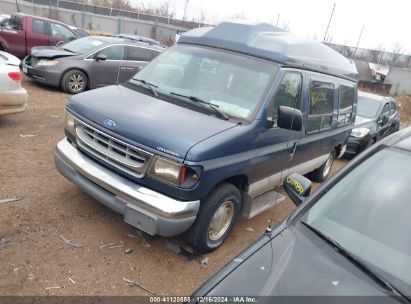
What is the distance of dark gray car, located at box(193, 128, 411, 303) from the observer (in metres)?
1.87

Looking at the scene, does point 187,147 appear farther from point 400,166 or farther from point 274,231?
point 400,166

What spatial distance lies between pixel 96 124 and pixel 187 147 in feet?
3.54

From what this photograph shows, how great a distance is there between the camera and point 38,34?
11883 mm

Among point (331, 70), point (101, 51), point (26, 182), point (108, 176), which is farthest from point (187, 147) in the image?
point (101, 51)

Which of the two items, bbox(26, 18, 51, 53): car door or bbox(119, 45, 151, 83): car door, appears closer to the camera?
bbox(119, 45, 151, 83): car door

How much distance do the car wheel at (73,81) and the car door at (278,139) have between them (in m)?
6.92

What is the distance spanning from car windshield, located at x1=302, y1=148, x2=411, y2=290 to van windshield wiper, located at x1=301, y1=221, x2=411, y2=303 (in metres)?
0.03

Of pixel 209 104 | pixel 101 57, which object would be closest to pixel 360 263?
pixel 209 104

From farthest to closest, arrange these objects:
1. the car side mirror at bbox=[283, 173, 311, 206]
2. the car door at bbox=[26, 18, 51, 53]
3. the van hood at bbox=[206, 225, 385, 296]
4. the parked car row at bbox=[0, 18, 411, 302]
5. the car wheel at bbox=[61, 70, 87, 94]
Result: the car door at bbox=[26, 18, 51, 53]
the car wheel at bbox=[61, 70, 87, 94]
the car side mirror at bbox=[283, 173, 311, 206]
the parked car row at bbox=[0, 18, 411, 302]
the van hood at bbox=[206, 225, 385, 296]

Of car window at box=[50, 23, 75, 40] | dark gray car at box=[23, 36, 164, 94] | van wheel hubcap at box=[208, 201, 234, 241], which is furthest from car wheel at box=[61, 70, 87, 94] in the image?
van wheel hubcap at box=[208, 201, 234, 241]

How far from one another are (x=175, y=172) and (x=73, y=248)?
4.35ft

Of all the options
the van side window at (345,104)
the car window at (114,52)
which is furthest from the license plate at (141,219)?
the car window at (114,52)

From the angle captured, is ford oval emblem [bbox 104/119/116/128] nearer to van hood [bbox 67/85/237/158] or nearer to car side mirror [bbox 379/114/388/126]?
van hood [bbox 67/85/237/158]

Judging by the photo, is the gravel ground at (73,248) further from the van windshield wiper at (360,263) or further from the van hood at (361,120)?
the van hood at (361,120)
